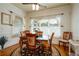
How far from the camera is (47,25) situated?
231 cm

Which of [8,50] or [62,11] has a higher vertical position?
[62,11]

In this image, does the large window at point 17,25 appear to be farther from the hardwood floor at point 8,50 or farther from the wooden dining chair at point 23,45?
the hardwood floor at point 8,50

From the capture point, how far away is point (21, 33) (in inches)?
87.6

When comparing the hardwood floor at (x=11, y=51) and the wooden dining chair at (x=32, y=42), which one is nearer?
the hardwood floor at (x=11, y=51)

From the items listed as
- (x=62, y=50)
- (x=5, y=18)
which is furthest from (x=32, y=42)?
(x=5, y=18)

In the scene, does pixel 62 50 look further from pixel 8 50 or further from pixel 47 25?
pixel 8 50

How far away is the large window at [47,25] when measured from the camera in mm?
2240

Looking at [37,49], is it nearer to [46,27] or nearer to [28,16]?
[46,27]

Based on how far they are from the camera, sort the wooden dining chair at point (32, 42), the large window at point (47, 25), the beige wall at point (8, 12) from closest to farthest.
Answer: the beige wall at point (8, 12)
the large window at point (47, 25)
the wooden dining chair at point (32, 42)

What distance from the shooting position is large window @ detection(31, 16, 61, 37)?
2.24 metres

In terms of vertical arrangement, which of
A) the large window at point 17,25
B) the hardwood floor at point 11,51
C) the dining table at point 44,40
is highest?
the large window at point 17,25

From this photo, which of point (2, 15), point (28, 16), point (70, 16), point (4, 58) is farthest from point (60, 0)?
point (4, 58)

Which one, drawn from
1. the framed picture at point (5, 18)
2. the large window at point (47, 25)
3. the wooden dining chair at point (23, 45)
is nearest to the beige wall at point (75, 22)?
the large window at point (47, 25)

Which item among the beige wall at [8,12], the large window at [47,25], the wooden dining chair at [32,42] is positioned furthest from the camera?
the wooden dining chair at [32,42]
